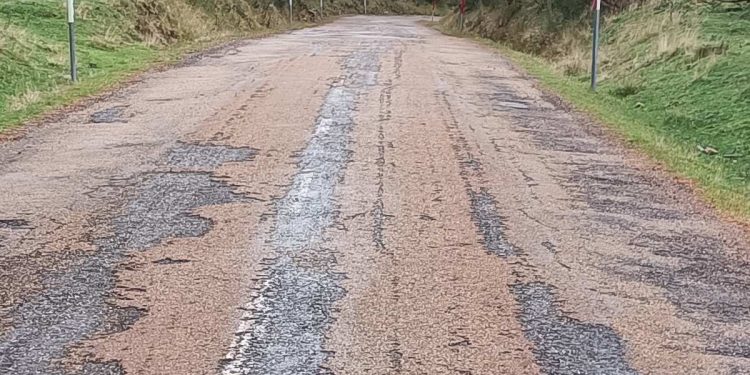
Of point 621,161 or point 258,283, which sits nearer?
point 258,283

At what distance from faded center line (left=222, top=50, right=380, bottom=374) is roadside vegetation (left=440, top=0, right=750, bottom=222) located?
Answer: 310 centimetres

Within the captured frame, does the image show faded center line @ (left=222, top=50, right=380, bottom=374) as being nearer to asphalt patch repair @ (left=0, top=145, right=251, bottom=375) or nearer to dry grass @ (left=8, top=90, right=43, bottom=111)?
asphalt patch repair @ (left=0, top=145, right=251, bottom=375)

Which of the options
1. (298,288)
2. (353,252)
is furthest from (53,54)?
(298,288)

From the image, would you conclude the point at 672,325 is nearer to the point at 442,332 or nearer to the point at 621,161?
the point at 442,332

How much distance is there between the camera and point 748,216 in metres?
7.16

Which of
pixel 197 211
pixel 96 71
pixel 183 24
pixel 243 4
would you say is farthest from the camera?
→ pixel 243 4

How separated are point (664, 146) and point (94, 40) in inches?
495

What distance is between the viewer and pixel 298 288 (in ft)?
16.8

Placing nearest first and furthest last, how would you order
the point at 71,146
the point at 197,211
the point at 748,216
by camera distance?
the point at 197,211, the point at 748,216, the point at 71,146

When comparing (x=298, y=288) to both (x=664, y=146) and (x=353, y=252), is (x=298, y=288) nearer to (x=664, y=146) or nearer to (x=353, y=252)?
(x=353, y=252)

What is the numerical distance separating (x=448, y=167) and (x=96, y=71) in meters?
9.20

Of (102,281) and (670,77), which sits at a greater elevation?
(670,77)

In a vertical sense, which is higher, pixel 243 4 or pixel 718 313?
pixel 243 4

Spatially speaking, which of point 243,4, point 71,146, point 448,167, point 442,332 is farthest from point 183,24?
point 442,332
